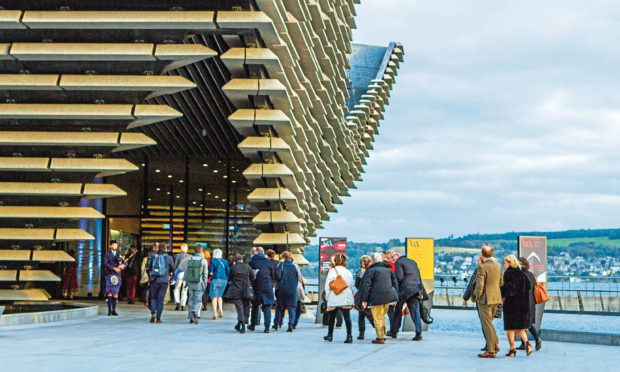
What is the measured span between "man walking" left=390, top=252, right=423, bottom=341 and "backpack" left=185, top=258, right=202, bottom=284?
4.56 metres

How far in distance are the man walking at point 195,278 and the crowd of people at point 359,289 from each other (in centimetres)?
2

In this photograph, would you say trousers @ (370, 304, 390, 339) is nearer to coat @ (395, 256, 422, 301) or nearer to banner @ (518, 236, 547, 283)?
coat @ (395, 256, 422, 301)

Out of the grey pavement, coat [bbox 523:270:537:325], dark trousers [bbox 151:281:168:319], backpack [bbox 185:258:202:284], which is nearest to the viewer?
the grey pavement

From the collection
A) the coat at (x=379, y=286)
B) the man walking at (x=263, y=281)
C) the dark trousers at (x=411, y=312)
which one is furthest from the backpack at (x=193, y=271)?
the coat at (x=379, y=286)

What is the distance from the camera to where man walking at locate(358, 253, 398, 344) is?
15.1m

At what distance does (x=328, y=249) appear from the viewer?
781 inches

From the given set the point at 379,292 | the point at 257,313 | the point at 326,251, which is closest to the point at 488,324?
the point at 379,292

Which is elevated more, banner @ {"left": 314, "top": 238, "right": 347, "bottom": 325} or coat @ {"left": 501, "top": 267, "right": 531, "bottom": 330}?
banner @ {"left": 314, "top": 238, "right": 347, "bottom": 325}

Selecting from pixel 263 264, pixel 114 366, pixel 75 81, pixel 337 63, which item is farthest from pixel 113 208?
pixel 114 366

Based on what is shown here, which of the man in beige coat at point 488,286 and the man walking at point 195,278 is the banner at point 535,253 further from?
the man walking at point 195,278

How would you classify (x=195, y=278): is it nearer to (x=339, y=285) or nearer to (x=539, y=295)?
(x=339, y=285)

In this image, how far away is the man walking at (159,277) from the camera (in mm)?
18969

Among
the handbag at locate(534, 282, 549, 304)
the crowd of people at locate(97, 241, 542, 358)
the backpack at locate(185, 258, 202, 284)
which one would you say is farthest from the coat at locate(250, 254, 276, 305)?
the handbag at locate(534, 282, 549, 304)

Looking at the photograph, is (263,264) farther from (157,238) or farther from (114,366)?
(157,238)
